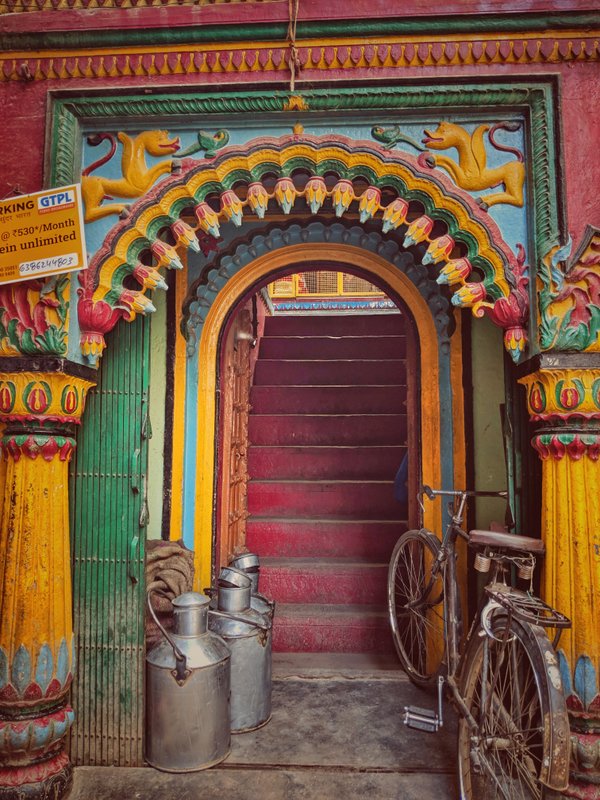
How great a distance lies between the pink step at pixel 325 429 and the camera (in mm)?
6934

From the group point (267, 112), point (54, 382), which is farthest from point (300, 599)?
point (267, 112)

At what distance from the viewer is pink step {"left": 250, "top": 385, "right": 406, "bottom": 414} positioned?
730 cm

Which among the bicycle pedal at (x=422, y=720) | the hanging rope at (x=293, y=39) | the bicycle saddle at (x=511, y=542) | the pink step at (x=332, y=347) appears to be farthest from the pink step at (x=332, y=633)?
the pink step at (x=332, y=347)

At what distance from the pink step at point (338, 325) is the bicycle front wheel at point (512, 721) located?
6.12m

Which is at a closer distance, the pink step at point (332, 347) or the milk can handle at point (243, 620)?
the milk can handle at point (243, 620)

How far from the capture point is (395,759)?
3213 millimetres

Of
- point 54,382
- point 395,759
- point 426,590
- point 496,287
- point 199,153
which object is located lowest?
point 395,759

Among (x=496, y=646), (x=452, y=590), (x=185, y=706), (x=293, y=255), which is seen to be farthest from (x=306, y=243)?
(x=185, y=706)

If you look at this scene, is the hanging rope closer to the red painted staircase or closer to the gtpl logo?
the gtpl logo

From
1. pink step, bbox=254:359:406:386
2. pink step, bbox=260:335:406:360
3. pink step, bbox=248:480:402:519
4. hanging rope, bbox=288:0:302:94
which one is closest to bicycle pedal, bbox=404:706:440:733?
pink step, bbox=248:480:402:519

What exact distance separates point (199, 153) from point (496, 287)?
169 centimetres

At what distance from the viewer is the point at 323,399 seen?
7.40m

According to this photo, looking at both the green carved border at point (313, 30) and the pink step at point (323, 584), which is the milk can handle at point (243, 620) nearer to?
the pink step at point (323, 584)

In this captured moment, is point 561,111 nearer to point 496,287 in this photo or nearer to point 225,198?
point 496,287
